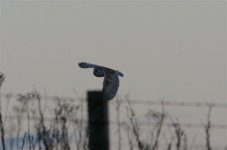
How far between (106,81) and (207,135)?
20.9 feet

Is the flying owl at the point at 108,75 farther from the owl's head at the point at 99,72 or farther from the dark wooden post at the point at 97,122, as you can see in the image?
the dark wooden post at the point at 97,122

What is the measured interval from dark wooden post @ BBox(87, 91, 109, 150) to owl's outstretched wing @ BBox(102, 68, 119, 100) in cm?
145

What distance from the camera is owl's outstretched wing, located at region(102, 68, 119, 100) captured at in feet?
25.4

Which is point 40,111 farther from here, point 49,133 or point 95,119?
point 95,119

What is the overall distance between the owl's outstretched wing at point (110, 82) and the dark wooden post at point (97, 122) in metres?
1.45

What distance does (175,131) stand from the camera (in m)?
14.3

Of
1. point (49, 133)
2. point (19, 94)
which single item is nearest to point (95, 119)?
point (19, 94)

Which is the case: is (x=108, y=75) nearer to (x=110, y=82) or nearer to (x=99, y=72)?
(x=99, y=72)

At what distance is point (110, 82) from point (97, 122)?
6.70 feet

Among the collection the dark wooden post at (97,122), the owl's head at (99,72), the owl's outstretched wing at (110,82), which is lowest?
the dark wooden post at (97,122)

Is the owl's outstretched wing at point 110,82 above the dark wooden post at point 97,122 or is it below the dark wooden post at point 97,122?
above

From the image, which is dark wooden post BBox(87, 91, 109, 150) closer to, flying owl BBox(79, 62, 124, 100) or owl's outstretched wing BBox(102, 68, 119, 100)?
owl's outstretched wing BBox(102, 68, 119, 100)

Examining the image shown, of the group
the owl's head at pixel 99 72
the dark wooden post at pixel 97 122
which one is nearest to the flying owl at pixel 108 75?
the owl's head at pixel 99 72

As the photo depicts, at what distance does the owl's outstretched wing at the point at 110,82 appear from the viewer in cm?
774
